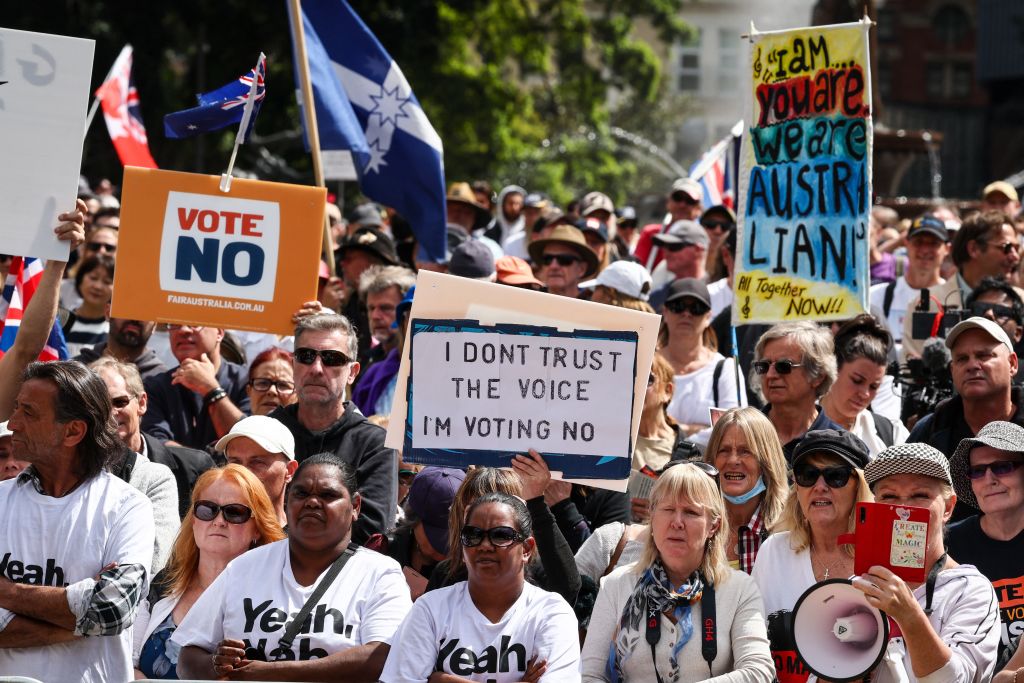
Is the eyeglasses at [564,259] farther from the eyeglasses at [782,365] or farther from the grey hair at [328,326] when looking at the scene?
the grey hair at [328,326]

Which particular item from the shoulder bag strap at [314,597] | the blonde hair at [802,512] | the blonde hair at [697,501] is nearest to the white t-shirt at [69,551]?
the shoulder bag strap at [314,597]

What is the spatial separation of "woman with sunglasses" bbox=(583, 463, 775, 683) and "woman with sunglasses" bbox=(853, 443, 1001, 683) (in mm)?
459

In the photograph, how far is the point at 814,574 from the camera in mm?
5922

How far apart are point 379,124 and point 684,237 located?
6.61 feet

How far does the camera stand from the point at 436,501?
6547 mm

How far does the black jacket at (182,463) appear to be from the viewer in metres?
7.19

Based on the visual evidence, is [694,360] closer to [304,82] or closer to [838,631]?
[304,82]

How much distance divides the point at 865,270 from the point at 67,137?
12.7 feet

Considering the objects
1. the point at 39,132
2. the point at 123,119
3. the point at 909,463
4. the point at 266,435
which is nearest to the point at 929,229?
the point at 909,463

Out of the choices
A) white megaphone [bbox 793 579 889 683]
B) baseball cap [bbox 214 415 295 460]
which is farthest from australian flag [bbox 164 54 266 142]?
white megaphone [bbox 793 579 889 683]

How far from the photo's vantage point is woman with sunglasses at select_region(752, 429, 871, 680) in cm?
591

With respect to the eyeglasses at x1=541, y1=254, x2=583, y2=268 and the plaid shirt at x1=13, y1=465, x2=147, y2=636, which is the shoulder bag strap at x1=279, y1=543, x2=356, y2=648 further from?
the eyeglasses at x1=541, y1=254, x2=583, y2=268

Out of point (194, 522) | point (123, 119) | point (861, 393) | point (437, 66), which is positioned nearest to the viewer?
point (194, 522)

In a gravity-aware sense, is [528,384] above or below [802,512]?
above
